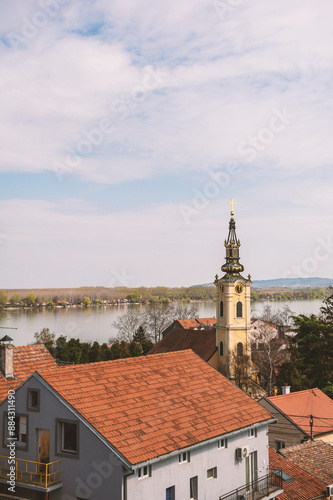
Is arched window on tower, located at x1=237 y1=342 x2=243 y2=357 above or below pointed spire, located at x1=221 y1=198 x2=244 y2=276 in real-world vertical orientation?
below

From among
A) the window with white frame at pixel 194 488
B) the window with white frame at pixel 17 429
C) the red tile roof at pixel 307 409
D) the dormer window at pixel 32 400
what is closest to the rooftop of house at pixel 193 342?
the red tile roof at pixel 307 409

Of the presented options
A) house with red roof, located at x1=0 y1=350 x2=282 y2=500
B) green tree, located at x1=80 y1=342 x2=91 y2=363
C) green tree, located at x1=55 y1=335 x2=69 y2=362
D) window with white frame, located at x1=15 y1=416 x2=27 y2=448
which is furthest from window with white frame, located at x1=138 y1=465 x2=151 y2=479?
green tree, located at x1=55 y1=335 x2=69 y2=362

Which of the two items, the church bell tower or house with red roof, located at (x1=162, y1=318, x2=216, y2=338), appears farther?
house with red roof, located at (x1=162, y1=318, x2=216, y2=338)

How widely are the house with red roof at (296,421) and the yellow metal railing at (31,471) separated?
1497cm

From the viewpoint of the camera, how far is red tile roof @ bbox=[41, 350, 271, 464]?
1429 centimetres

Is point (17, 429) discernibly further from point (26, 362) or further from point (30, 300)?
point (30, 300)

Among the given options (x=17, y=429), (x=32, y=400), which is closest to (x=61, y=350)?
(x=17, y=429)

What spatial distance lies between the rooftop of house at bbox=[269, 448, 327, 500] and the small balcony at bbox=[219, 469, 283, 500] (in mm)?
568

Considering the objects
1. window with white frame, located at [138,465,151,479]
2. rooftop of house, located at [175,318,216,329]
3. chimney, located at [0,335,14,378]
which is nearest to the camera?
window with white frame, located at [138,465,151,479]

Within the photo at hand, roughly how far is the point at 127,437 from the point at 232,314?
122ft

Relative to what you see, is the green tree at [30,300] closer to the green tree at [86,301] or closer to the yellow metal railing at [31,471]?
the green tree at [86,301]

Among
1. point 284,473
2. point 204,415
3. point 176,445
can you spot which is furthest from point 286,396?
point 176,445

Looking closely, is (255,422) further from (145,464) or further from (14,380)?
(14,380)

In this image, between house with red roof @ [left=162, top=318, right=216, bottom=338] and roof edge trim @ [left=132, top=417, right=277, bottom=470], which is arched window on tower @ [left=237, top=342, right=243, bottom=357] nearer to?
roof edge trim @ [left=132, top=417, right=277, bottom=470]
